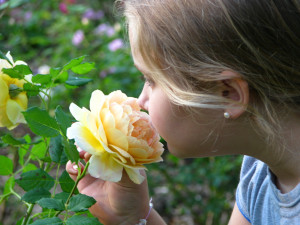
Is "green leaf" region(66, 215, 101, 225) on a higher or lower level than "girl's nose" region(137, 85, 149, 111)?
lower

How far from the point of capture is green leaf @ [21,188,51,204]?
0.97 m

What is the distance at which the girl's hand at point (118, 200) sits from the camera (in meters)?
1.19

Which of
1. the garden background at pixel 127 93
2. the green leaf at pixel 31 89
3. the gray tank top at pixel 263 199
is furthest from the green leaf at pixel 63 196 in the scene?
the garden background at pixel 127 93

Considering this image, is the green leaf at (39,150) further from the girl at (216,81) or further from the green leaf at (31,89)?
the green leaf at (31,89)

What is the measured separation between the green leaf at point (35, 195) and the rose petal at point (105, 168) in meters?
0.11

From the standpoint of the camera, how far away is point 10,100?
1046 millimetres

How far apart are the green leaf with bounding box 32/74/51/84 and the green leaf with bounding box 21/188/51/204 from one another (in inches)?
9.0

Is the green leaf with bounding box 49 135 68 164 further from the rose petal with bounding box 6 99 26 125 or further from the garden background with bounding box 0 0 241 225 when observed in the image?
the garden background with bounding box 0 0 241 225

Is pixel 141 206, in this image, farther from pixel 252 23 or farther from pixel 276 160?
pixel 252 23

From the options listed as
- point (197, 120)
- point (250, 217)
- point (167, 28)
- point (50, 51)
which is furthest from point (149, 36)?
point (50, 51)

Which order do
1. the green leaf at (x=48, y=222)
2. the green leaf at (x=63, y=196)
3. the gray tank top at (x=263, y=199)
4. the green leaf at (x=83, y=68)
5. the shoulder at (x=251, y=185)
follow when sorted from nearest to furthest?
the green leaf at (x=48, y=222) < the green leaf at (x=63, y=196) < the green leaf at (x=83, y=68) < the gray tank top at (x=263, y=199) < the shoulder at (x=251, y=185)

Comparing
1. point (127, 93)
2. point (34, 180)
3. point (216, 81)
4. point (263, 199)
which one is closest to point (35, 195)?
point (34, 180)

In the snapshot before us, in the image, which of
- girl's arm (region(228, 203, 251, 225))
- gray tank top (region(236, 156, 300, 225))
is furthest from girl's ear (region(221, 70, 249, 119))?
girl's arm (region(228, 203, 251, 225))

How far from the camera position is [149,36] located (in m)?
1.14
